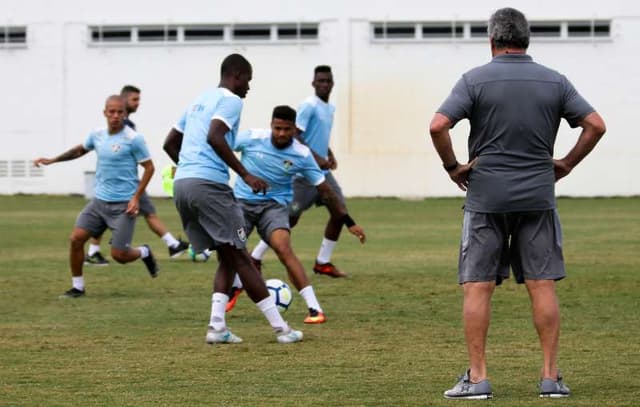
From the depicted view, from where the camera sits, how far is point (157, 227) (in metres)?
19.3

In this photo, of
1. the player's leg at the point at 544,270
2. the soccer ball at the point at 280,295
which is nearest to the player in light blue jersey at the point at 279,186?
the soccer ball at the point at 280,295

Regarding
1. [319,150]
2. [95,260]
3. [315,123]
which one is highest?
[315,123]

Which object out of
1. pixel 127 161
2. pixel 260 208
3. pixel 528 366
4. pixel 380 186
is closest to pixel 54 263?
pixel 127 161

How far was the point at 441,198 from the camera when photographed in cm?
3866

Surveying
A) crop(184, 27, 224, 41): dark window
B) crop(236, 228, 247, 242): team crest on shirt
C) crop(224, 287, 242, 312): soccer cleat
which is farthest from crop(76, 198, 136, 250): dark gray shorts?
crop(184, 27, 224, 41): dark window

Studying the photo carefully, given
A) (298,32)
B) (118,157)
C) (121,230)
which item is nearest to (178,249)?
(118,157)

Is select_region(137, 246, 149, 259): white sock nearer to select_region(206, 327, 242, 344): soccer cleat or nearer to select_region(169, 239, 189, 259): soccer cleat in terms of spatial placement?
select_region(169, 239, 189, 259): soccer cleat

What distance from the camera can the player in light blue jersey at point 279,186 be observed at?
12.5 metres

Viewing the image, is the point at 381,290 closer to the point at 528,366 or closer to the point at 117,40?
the point at 528,366

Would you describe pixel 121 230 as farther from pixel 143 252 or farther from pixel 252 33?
pixel 252 33

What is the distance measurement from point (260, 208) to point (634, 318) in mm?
3384

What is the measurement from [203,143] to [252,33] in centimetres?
2881

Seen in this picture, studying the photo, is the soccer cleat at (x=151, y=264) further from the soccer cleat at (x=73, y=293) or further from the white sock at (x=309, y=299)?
the white sock at (x=309, y=299)

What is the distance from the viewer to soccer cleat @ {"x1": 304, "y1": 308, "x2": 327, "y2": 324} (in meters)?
12.4
